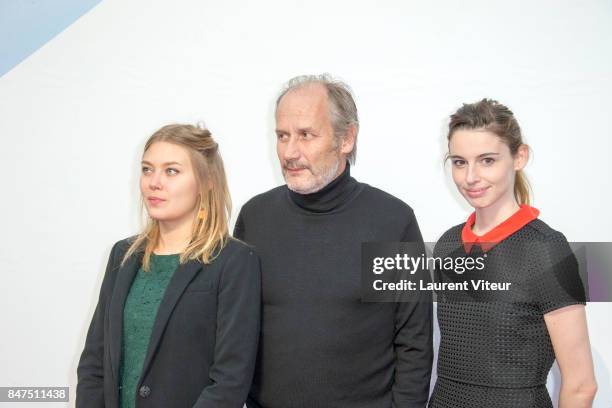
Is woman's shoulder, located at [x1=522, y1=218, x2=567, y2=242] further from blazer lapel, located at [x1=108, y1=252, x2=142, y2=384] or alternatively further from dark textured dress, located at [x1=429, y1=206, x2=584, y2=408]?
blazer lapel, located at [x1=108, y1=252, x2=142, y2=384]

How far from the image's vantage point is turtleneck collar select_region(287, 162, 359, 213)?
5.37 feet

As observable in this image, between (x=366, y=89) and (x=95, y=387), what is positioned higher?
(x=366, y=89)

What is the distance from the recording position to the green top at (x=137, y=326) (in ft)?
4.79

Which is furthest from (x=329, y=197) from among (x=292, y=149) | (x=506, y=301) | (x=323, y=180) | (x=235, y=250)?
(x=506, y=301)

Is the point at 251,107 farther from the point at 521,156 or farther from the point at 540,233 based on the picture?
the point at 540,233

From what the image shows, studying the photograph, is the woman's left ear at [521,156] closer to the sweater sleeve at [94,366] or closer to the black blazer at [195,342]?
the black blazer at [195,342]

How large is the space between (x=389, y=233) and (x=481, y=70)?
33.7 inches

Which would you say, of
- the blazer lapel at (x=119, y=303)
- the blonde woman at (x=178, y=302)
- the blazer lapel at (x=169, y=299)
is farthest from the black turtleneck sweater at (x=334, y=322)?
the blazer lapel at (x=119, y=303)

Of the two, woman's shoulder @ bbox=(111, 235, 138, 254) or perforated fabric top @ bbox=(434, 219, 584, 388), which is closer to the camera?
perforated fabric top @ bbox=(434, 219, 584, 388)

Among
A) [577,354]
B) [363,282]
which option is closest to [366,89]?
[363,282]

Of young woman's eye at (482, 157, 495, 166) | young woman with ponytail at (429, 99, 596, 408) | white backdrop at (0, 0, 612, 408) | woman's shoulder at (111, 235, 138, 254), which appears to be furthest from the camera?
white backdrop at (0, 0, 612, 408)

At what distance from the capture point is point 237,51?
7.17 ft

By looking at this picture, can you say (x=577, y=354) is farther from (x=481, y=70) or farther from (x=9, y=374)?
(x=9, y=374)

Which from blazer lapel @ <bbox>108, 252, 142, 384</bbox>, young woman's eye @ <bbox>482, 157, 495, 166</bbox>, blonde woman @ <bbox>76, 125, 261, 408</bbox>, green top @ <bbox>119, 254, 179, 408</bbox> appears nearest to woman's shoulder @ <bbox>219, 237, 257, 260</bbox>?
blonde woman @ <bbox>76, 125, 261, 408</bbox>
